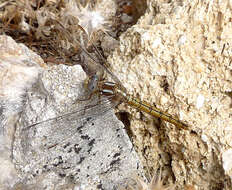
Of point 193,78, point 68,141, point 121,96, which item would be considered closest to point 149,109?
point 121,96

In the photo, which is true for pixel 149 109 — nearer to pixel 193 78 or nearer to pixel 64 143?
pixel 193 78

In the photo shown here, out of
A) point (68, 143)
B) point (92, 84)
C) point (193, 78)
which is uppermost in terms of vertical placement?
point (193, 78)

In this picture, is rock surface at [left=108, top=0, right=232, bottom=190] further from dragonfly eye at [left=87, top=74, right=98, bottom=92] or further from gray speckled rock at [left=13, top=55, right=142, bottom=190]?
gray speckled rock at [left=13, top=55, right=142, bottom=190]

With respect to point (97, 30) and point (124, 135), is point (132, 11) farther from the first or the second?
point (124, 135)

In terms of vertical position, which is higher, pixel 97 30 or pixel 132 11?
pixel 132 11

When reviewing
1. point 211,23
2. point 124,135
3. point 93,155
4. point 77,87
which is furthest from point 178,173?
point 211,23

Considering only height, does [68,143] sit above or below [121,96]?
below

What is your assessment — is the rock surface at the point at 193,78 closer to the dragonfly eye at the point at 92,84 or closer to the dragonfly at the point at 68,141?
the dragonfly at the point at 68,141

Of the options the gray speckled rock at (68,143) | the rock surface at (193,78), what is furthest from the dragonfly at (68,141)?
the rock surface at (193,78)

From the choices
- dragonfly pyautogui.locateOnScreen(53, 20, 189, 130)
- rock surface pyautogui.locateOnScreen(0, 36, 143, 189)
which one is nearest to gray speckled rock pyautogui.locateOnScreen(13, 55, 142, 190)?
rock surface pyautogui.locateOnScreen(0, 36, 143, 189)
